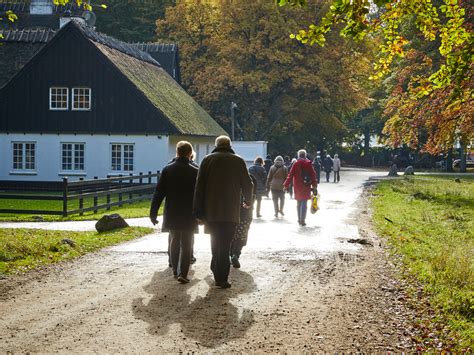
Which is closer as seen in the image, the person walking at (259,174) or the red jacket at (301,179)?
the red jacket at (301,179)

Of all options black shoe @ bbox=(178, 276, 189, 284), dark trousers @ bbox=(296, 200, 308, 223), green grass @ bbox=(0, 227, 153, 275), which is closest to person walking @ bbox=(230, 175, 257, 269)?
black shoe @ bbox=(178, 276, 189, 284)

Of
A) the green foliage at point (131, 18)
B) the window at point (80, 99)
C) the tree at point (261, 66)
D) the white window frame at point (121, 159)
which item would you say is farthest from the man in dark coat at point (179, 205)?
the green foliage at point (131, 18)

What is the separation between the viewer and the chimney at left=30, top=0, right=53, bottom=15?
56500mm

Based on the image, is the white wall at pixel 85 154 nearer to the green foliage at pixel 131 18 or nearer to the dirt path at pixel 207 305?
the dirt path at pixel 207 305

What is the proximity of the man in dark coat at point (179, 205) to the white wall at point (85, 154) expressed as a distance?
26.9m

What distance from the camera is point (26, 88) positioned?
1510 inches

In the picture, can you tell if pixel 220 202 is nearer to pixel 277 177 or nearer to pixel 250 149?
pixel 277 177

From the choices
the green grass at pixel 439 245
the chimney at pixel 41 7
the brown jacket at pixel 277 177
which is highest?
the chimney at pixel 41 7

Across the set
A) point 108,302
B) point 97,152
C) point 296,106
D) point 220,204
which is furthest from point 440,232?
point 296,106

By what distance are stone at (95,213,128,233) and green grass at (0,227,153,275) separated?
28cm

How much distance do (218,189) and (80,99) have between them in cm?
2934

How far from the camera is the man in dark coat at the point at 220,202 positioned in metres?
10.3

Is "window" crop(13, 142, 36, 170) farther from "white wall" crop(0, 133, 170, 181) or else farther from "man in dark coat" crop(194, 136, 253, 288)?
"man in dark coat" crop(194, 136, 253, 288)

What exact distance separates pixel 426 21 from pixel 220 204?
364cm
